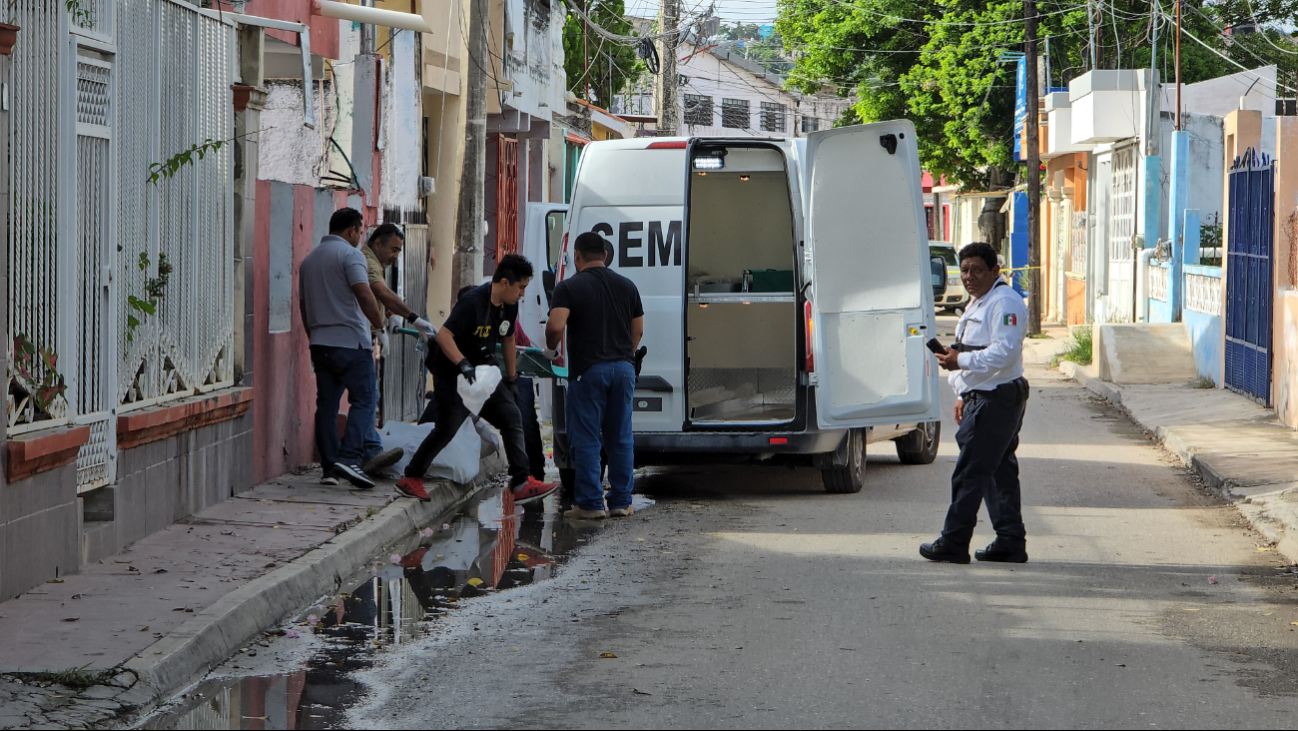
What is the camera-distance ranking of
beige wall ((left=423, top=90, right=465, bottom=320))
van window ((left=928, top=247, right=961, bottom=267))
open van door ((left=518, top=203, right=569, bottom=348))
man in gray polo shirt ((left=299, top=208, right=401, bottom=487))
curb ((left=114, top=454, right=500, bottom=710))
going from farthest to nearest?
van window ((left=928, top=247, right=961, bottom=267))
beige wall ((left=423, top=90, right=465, bottom=320))
open van door ((left=518, top=203, right=569, bottom=348))
man in gray polo shirt ((left=299, top=208, right=401, bottom=487))
curb ((left=114, top=454, right=500, bottom=710))

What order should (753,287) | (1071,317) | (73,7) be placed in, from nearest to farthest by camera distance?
(73,7), (753,287), (1071,317)

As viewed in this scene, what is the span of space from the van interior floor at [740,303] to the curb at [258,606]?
336 cm

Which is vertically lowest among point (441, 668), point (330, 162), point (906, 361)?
point (441, 668)

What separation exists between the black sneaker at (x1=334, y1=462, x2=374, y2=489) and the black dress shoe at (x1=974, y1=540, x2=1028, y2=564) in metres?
4.08

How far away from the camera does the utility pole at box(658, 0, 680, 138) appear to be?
86.9ft

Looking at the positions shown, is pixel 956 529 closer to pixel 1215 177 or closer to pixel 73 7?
pixel 73 7

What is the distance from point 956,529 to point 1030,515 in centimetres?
Answer: 197

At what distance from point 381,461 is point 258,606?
3.75 metres

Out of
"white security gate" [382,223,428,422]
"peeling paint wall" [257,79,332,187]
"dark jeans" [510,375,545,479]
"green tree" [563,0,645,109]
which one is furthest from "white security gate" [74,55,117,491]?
"green tree" [563,0,645,109]

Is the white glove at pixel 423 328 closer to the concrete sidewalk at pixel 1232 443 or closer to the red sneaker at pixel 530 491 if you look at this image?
the red sneaker at pixel 530 491

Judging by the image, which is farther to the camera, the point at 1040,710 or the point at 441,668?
the point at 441,668

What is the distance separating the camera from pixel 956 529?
799cm

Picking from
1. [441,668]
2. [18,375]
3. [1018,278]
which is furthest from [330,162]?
[1018,278]

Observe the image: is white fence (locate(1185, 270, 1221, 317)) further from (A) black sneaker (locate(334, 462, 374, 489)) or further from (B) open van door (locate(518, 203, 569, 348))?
(A) black sneaker (locate(334, 462, 374, 489))
